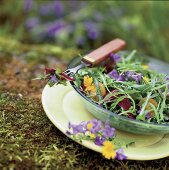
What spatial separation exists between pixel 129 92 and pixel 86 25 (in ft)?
4.91

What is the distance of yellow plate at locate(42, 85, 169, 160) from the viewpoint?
1.06 metres

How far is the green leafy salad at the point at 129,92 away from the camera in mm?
1101

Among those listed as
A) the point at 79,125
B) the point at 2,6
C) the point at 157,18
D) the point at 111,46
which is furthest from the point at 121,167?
the point at 2,6

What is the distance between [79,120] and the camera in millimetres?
1148

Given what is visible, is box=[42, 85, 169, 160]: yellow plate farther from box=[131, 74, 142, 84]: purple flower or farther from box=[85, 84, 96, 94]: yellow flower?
box=[131, 74, 142, 84]: purple flower

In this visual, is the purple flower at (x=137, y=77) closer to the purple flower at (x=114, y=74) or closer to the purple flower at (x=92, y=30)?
the purple flower at (x=114, y=74)

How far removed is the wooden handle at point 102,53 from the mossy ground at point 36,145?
23cm

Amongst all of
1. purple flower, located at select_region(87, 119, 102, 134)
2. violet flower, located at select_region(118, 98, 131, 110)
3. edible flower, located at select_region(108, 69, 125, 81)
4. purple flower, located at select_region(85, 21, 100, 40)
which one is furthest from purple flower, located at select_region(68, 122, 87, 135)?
purple flower, located at select_region(85, 21, 100, 40)

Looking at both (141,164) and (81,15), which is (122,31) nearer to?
(81,15)

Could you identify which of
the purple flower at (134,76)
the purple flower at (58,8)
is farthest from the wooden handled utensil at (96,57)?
the purple flower at (58,8)

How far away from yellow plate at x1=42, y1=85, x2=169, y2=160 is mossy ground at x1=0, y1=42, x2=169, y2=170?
61mm

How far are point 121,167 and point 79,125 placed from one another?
0.60ft

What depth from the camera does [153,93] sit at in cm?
117

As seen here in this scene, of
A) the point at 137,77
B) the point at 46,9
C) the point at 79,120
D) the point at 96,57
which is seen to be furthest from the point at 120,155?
the point at 46,9
